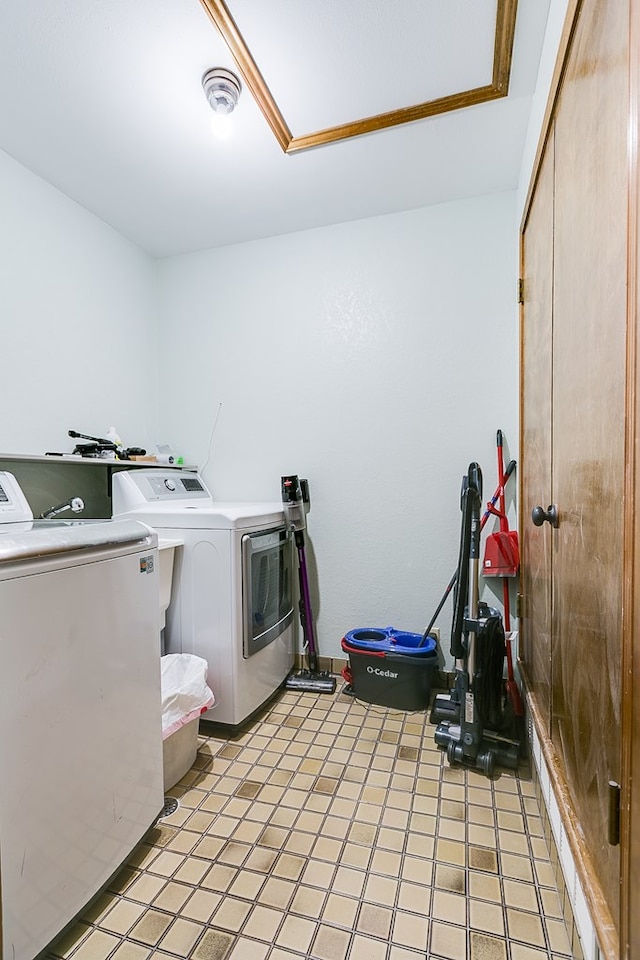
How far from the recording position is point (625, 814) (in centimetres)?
69

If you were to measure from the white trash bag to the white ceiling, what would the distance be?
217 cm

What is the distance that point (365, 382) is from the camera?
255cm

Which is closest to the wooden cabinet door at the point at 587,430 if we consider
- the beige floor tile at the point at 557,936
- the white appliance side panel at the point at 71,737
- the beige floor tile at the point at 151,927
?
the beige floor tile at the point at 557,936

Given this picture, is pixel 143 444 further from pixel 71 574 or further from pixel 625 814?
pixel 625 814

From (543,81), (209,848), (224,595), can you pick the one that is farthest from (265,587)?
(543,81)

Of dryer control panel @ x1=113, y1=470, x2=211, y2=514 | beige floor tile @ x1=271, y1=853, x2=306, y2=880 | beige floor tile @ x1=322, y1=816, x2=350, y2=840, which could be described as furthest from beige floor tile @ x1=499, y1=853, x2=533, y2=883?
dryer control panel @ x1=113, y1=470, x2=211, y2=514

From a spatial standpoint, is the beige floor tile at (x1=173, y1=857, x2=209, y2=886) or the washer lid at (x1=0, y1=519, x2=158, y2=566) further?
the beige floor tile at (x1=173, y1=857, x2=209, y2=886)

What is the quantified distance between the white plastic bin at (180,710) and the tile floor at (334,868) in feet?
0.29

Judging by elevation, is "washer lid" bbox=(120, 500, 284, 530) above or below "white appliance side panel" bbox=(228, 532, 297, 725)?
above

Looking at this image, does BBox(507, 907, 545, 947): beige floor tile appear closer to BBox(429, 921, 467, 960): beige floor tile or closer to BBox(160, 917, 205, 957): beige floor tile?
BBox(429, 921, 467, 960): beige floor tile

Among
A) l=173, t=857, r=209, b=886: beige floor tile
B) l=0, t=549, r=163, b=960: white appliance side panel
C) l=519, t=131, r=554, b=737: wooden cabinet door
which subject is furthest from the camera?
l=519, t=131, r=554, b=737: wooden cabinet door

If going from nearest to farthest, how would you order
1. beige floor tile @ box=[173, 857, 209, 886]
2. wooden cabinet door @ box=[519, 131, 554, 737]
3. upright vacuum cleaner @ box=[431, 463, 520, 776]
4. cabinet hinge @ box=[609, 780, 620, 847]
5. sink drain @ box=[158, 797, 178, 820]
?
cabinet hinge @ box=[609, 780, 620, 847] < beige floor tile @ box=[173, 857, 209, 886] < wooden cabinet door @ box=[519, 131, 554, 737] < sink drain @ box=[158, 797, 178, 820] < upright vacuum cleaner @ box=[431, 463, 520, 776]

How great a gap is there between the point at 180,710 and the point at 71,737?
621 mm

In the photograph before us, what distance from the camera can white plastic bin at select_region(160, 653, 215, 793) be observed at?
159 cm
